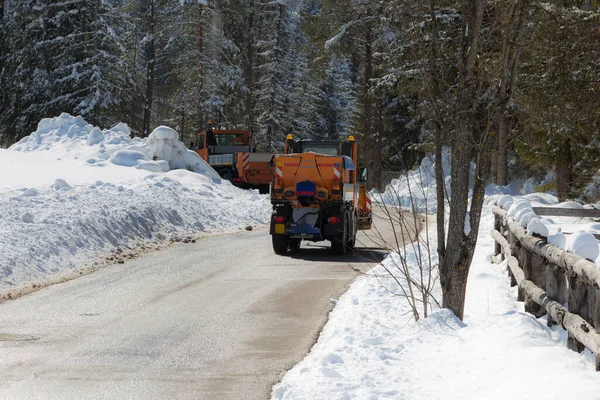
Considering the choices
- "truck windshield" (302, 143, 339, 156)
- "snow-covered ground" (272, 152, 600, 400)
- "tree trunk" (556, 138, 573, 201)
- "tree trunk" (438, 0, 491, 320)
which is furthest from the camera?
"tree trunk" (556, 138, 573, 201)

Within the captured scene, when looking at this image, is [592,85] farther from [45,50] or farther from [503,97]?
[45,50]

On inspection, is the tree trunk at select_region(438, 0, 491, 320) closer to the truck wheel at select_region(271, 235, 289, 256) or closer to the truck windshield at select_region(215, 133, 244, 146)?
the truck wheel at select_region(271, 235, 289, 256)

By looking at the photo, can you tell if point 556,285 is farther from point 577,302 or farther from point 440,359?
point 440,359

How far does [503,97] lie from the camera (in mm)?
7641

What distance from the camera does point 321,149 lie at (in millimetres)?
19688

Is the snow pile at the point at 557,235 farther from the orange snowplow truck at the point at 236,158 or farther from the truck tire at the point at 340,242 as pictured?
the orange snowplow truck at the point at 236,158

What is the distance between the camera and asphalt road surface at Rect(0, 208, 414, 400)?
260 inches

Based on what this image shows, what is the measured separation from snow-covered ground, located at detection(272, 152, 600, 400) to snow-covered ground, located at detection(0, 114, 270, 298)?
19.9 feet

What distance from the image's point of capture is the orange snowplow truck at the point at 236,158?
36750mm

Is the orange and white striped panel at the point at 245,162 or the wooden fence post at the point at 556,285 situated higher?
the orange and white striped panel at the point at 245,162

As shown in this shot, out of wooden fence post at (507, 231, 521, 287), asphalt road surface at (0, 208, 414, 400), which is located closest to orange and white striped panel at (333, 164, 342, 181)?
asphalt road surface at (0, 208, 414, 400)

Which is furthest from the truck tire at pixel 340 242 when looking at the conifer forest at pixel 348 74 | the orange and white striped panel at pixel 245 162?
the orange and white striped panel at pixel 245 162

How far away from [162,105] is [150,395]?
66.0 meters

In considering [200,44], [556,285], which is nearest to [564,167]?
[556,285]
